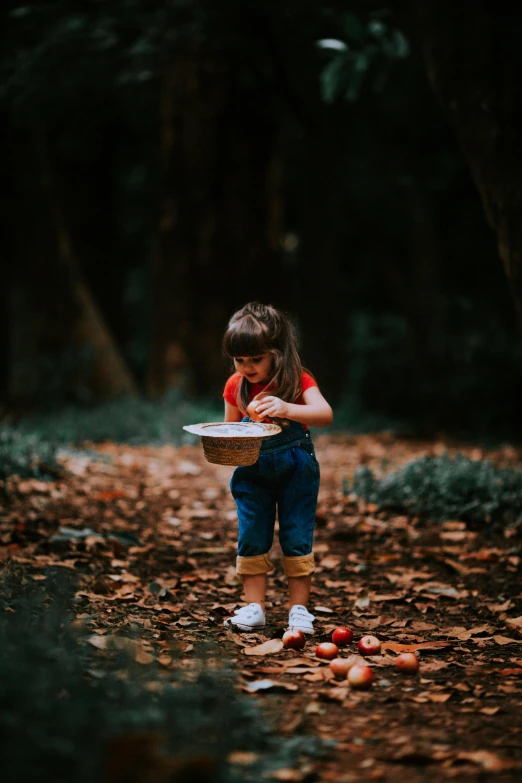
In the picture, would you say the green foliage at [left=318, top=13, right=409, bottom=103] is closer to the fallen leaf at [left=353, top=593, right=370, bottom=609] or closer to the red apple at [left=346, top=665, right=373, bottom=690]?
the fallen leaf at [left=353, top=593, right=370, bottom=609]

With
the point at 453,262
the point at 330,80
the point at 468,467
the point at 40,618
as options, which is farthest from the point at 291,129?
the point at 40,618

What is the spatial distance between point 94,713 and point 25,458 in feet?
14.5

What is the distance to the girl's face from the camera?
3.44 meters

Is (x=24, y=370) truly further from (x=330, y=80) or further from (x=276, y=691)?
(x=276, y=691)

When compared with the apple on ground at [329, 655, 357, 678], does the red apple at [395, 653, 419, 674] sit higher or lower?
lower

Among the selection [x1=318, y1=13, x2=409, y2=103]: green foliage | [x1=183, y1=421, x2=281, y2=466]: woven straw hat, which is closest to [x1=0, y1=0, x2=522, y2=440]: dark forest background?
[x1=318, y1=13, x2=409, y2=103]: green foliage

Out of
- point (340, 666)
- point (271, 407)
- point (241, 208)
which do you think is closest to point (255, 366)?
point (271, 407)

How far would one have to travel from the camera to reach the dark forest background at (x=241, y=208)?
7.70 meters

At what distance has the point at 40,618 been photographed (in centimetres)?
277

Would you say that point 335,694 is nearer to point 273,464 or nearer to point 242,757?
point 242,757

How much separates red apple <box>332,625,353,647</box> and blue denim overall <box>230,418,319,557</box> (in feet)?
1.38

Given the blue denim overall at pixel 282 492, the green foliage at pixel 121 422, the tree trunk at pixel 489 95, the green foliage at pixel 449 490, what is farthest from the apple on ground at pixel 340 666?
the green foliage at pixel 121 422

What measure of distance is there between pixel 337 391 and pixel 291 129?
15.7 feet

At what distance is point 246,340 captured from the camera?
3.39 metres
